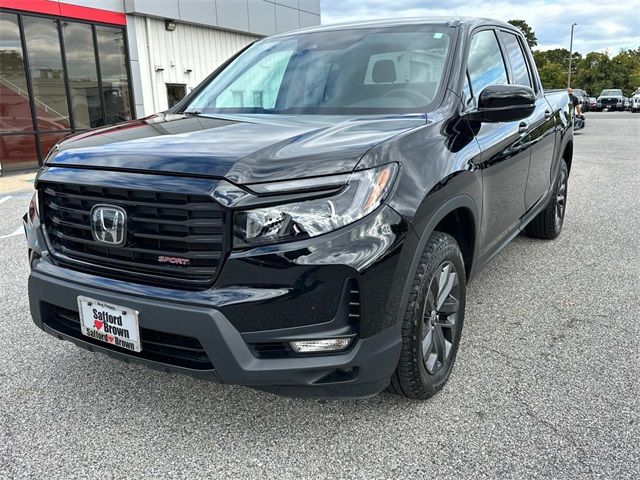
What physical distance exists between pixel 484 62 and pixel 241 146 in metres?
1.92

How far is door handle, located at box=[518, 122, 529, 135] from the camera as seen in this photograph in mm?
3610

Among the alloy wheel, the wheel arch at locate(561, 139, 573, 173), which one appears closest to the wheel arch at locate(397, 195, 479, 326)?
the alloy wheel

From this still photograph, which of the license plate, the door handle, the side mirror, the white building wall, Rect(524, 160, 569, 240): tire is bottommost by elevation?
Rect(524, 160, 569, 240): tire

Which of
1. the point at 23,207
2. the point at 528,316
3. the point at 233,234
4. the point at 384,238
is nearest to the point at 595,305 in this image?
the point at 528,316

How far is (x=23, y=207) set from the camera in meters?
7.91

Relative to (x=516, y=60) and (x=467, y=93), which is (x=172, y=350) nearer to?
(x=467, y=93)

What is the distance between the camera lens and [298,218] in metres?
1.99

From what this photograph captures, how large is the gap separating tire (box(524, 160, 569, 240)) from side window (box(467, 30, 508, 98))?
5.45 feet

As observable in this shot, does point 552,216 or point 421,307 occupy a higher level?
point 421,307

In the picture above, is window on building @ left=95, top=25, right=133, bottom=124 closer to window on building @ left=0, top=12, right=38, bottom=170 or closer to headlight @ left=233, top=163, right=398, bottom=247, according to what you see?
window on building @ left=0, top=12, right=38, bottom=170

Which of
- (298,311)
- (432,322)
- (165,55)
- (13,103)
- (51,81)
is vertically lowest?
(432,322)

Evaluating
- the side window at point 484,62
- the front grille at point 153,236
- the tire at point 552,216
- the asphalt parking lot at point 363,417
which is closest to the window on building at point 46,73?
the asphalt parking lot at point 363,417

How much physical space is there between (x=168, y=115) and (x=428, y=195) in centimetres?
173

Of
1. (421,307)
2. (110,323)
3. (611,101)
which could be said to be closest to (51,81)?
(110,323)
